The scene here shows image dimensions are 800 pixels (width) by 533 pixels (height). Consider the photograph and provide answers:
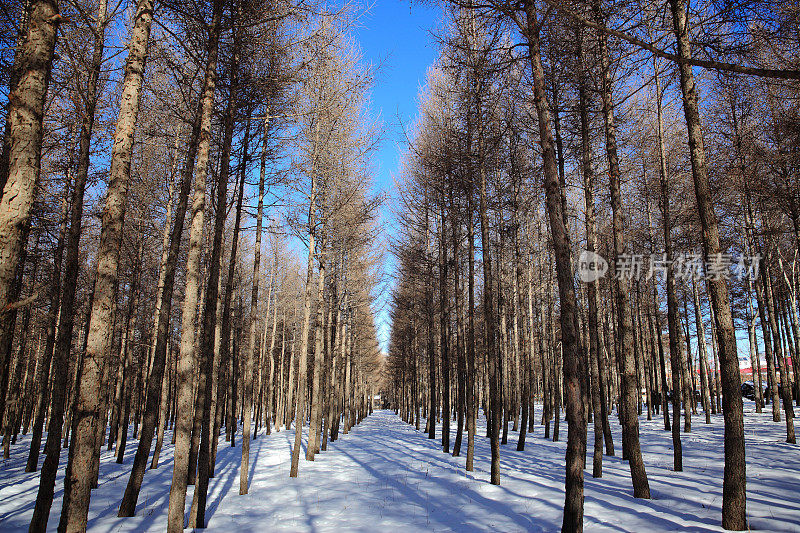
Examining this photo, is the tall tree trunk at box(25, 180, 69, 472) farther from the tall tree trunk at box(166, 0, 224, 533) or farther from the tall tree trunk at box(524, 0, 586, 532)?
the tall tree trunk at box(524, 0, 586, 532)

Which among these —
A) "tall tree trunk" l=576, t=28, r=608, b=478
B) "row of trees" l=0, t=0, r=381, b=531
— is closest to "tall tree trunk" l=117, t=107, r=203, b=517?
"row of trees" l=0, t=0, r=381, b=531

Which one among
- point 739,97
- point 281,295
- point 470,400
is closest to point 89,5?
point 470,400

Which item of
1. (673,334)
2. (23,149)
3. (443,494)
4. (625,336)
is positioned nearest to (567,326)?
(625,336)

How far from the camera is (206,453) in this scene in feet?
20.4

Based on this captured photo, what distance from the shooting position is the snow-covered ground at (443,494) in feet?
19.2

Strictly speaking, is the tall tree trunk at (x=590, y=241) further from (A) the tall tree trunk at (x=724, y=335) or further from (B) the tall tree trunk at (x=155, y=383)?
(B) the tall tree trunk at (x=155, y=383)

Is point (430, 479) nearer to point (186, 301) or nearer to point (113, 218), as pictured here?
point (186, 301)

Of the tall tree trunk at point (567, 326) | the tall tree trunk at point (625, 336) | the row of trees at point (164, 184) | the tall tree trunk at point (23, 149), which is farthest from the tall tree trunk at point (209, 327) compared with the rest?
the tall tree trunk at point (625, 336)

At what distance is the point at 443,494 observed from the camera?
758cm

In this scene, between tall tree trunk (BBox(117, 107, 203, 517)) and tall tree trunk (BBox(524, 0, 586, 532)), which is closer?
tall tree trunk (BBox(524, 0, 586, 532))

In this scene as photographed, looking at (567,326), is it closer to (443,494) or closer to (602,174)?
(443,494)

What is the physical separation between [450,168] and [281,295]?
17.6m

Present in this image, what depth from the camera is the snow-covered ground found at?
19.2ft

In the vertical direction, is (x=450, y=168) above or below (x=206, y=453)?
above
